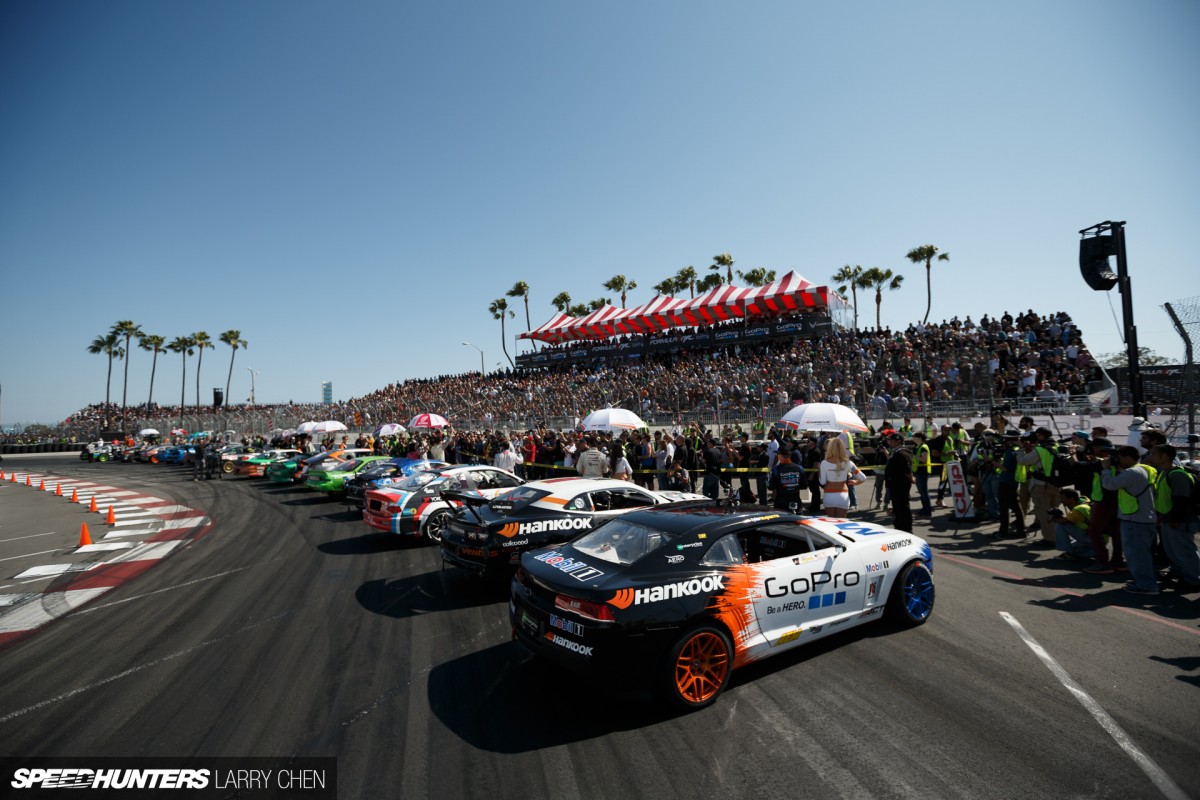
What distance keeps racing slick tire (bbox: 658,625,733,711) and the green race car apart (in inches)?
514

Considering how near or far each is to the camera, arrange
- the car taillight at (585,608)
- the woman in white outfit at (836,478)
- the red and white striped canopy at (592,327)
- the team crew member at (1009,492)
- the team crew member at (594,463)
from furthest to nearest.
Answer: the red and white striped canopy at (592,327) < the team crew member at (594,463) < the team crew member at (1009,492) < the woman in white outfit at (836,478) < the car taillight at (585,608)

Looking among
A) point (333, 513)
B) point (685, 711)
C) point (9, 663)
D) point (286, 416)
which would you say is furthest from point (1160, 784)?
point (286, 416)

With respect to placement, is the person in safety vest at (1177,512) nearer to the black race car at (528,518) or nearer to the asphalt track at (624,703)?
the asphalt track at (624,703)

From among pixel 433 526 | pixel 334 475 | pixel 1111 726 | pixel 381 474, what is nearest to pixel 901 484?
pixel 1111 726

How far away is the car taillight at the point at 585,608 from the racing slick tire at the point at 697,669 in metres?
0.56

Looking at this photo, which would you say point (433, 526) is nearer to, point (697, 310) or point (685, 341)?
point (685, 341)

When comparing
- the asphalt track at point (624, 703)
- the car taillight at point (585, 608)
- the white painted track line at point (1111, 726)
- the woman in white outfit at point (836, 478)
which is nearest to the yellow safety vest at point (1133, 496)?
the asphalt track at point (624, 703)

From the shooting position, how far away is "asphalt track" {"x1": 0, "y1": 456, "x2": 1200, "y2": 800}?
3.56m

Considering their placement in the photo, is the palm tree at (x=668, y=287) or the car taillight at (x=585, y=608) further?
the palm tree at (x=668, y=287)

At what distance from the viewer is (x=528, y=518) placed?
24.5 feet

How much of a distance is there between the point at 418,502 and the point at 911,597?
7.72 meters

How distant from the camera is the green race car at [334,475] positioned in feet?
52.2

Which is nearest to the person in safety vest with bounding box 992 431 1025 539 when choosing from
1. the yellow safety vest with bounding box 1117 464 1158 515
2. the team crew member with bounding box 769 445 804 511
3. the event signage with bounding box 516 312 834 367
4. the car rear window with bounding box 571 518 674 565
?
the yellow safety vest with bounding box 1117 464 1158 515

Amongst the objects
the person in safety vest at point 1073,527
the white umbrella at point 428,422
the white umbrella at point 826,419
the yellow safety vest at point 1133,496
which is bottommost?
the person in safety vest at point 1073,527
